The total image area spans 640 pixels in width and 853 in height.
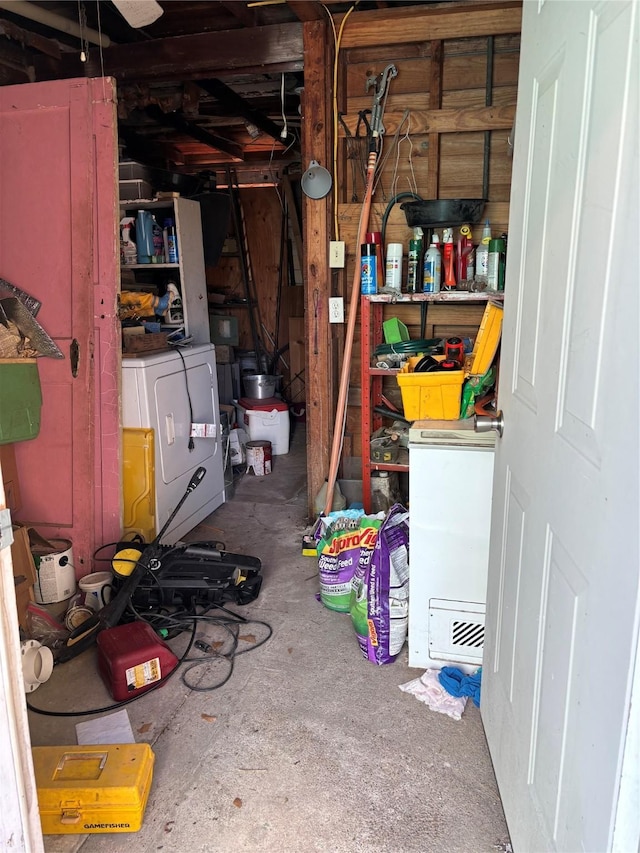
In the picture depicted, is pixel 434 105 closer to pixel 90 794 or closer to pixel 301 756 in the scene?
pixel 301 756

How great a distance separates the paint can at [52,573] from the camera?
2.46 meters

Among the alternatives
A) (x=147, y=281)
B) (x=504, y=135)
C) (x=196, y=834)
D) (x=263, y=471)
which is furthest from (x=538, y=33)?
(x=263, y=471)

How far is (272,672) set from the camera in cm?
212

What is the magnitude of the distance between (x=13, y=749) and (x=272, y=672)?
4.00 feet

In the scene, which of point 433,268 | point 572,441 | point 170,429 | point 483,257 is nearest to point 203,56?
point 433,268

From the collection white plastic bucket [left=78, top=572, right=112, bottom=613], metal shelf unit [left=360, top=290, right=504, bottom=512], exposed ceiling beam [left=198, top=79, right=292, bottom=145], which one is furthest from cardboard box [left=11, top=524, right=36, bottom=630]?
exposed ceiling beam [left=198, top=79, right=292, bottom=145]

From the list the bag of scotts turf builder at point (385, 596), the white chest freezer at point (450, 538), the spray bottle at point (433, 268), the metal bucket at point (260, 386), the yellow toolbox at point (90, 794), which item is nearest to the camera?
the yellow toolbox at point (90, 794)

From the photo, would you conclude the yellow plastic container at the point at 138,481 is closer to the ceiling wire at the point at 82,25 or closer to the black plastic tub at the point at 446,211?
the black plastic tub at the point at 446,211

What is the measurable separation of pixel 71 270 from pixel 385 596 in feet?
6.20

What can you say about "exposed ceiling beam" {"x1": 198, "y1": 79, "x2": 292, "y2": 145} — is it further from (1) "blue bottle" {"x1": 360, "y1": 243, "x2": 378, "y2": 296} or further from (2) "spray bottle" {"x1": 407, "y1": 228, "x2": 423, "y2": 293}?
(2) "spray bottle" {"x1": 407, "y1": 228, "x2": 423, "y2": 293}

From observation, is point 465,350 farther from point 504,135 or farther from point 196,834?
point 196,834

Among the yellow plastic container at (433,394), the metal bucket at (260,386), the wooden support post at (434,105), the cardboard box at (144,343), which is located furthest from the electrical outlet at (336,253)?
the metal bucket at (260,386)

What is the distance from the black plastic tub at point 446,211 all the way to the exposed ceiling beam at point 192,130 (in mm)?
2202

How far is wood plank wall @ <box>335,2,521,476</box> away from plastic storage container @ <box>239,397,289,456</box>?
1.83m
